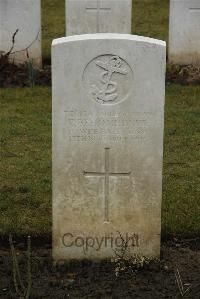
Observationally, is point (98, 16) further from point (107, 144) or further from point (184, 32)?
point (107, 144)

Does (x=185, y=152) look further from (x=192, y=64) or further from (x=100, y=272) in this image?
(x=192, y=64)

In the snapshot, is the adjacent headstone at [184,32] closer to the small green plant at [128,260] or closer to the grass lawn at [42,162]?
the grass lawn at [42,162]

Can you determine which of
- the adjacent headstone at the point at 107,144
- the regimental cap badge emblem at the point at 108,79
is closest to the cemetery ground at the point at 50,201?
the adjacent headstone at the point at 107,144

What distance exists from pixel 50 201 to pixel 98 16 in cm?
Answer: 498

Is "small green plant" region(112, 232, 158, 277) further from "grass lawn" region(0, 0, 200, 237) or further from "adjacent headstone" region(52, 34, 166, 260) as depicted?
"grass lawn" region(0, 0, 200, 237)

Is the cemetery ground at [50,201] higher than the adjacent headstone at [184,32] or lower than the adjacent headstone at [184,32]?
lower

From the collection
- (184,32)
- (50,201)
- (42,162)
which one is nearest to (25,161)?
(42,162)

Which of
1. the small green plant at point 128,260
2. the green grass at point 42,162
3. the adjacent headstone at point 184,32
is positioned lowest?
the small green plant at point 128,260

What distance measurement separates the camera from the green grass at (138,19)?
12703mm

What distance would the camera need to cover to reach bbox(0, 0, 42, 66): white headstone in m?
10.1

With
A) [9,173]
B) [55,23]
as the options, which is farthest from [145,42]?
[55,23]

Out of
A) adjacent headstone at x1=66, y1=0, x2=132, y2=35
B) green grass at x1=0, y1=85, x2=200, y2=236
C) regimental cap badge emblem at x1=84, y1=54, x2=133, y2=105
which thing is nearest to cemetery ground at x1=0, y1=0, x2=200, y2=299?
green grass at x1=0, y1=85, x2=200, y2=236

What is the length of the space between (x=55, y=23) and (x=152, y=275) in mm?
9430

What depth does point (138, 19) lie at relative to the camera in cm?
1360
